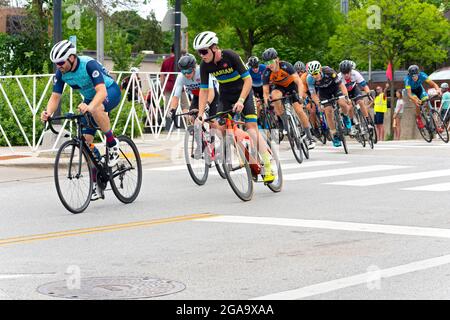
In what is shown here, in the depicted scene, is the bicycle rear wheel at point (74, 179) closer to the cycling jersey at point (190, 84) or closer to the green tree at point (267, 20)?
the cycling jersey at point (190, 84)

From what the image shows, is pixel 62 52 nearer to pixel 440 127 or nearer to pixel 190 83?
pixel 190 83

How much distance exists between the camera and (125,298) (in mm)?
6855

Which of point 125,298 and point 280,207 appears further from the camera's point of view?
point 280,207

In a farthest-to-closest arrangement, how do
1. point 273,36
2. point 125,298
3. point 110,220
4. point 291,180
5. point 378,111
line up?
point 273,36 < point 378,111 < point 291,180 < point 110,220 < point 125,298

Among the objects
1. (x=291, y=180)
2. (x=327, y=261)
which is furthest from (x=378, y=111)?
(x=327, y=261)

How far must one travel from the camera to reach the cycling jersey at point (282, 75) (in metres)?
18.8

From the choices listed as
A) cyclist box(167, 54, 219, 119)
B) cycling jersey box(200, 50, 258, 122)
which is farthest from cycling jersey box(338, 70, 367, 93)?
cycling jersey box(200, 50, 258, 122)

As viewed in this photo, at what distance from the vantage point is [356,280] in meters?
7.41

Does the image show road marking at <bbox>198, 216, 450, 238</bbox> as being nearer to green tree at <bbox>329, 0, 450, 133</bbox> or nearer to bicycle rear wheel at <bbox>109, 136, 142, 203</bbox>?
bicycle rear wheel at <bbox>109, 136, 142, 203</bbox>

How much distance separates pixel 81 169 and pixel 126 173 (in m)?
1.04

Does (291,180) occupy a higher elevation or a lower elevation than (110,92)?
lower

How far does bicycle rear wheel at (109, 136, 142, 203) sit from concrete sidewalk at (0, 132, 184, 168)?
16.7ft

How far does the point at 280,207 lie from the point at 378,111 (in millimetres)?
23371
